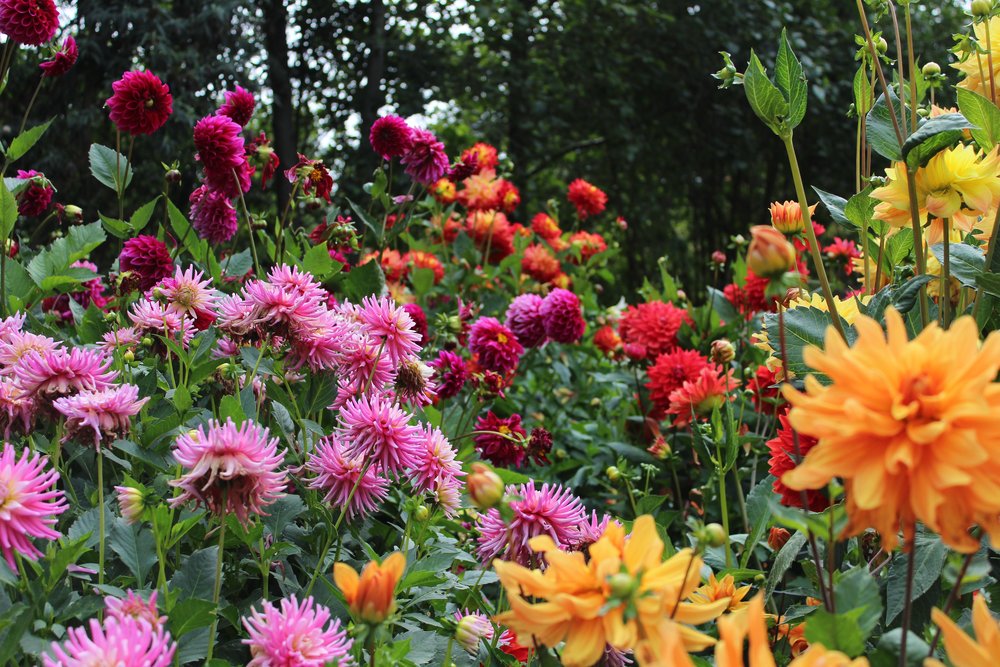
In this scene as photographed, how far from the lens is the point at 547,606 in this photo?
66cm

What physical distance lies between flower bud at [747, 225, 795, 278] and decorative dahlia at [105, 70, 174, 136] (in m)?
1.28

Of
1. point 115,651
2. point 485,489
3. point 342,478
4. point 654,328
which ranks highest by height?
point 485,489

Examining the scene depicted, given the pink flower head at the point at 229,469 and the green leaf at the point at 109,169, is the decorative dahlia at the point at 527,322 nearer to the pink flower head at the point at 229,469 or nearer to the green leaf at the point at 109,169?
the green leaf at the point at 109,169

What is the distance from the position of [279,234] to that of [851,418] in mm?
1527

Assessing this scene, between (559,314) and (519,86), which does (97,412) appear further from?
(519,86)

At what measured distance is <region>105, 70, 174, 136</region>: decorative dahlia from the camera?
1.62 m

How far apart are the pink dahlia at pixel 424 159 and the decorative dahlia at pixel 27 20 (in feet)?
2.57

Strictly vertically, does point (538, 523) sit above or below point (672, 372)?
above

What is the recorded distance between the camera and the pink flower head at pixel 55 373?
102 centimetres

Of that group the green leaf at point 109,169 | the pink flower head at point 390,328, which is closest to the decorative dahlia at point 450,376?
the pink flower head at point 390,328

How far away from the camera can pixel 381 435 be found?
1.08 m

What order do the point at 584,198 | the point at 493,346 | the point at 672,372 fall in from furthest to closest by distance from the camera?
the point at 584,198
the point at 672,372
the point at 493,346

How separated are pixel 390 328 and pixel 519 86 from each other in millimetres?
6005

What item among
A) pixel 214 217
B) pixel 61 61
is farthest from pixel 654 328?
pixel 61 61
